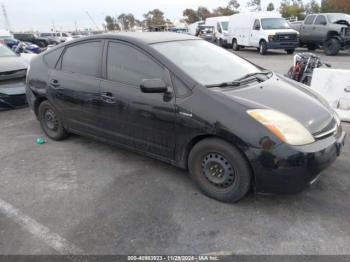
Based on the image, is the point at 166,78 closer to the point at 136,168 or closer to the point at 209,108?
the point at 209,108

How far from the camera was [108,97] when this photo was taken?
382 centimetres

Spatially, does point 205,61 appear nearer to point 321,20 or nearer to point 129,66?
point 129,66

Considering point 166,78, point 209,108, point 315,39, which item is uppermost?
point 166,78

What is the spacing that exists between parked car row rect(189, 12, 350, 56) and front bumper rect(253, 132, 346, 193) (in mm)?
14547

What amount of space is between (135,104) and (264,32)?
15.9 metres

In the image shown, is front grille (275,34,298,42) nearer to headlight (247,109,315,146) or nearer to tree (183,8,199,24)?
headlight (247,109,315,146)

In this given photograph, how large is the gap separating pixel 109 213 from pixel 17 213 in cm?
91

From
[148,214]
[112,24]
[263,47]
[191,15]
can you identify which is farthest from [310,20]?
[191,15]

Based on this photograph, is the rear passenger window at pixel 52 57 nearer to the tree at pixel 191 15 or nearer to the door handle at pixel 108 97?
the door handle at pixel 108 97

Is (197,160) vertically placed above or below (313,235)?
above

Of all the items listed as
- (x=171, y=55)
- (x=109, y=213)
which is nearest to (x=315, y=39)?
(x=171, y=55)

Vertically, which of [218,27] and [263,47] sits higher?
[218,27]

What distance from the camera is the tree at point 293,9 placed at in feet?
145

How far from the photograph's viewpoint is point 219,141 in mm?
3021
